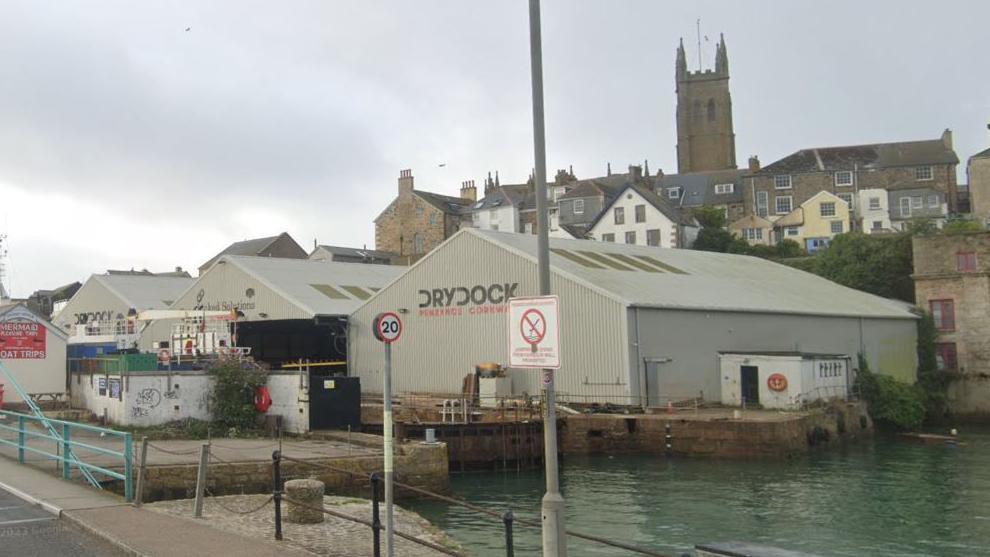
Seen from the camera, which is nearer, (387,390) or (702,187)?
(387,390)

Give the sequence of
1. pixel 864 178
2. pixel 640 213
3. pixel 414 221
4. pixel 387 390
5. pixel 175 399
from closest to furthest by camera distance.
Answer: pixel 387 390 < pixel 175 399 < pixel 640 213 < pixel 864 178 < pixel 414 221

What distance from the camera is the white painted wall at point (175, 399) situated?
3228cm

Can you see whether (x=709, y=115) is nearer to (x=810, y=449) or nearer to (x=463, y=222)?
(x=463, y=222)

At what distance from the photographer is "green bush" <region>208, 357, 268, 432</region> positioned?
33.1 meters

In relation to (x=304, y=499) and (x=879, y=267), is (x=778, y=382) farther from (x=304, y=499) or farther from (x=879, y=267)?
(x=879, y=267)

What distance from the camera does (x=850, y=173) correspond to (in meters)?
95.4

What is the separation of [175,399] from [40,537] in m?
20.2

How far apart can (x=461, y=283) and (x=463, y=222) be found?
5908 centimetres

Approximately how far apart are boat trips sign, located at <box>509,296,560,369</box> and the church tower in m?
134

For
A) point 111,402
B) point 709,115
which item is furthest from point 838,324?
point 709,115

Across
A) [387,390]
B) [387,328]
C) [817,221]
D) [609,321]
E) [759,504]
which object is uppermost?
[817,221]

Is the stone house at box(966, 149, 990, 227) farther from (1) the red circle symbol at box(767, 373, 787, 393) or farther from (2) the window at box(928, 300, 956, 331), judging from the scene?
(1) the red circle symbol at box(767, 373, 787, 393)

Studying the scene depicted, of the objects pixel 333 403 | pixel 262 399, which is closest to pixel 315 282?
pixel 262 399

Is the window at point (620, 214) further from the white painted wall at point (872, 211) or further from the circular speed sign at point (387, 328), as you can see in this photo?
the circular speed sign at point (387, 328)
